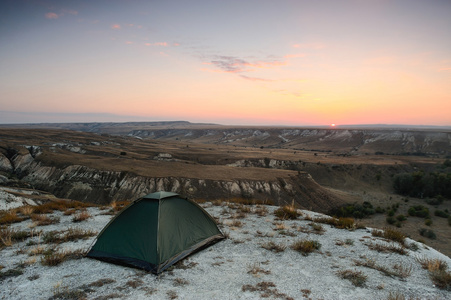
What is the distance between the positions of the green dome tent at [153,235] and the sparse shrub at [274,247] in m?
1.85

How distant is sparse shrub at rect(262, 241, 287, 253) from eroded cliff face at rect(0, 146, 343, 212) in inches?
→ 1197

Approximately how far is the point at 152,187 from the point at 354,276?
38059 mm

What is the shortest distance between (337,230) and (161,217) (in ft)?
25.8

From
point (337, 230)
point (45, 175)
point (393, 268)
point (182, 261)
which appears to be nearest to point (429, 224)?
point (337, 230)

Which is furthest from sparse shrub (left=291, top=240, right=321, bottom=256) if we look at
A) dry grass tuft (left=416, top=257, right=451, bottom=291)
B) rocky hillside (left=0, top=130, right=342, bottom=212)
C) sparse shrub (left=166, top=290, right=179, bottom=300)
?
rocky hillside (left=0, top=130, right=342, bottom=212)

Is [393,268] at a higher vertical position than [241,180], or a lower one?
higher

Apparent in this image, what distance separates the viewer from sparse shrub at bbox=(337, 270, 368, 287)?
19.4ft

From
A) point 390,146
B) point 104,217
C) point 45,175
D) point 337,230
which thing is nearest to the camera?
point 337,230

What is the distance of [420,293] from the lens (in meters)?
5.50

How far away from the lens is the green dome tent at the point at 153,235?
673 cm

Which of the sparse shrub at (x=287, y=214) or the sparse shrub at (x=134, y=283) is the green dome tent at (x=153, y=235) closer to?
the sparse shrub at (x=134, y=283)

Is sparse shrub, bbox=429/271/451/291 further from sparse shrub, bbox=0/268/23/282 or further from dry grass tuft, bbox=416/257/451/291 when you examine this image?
sparse shrub, bbox=0/268/23/282

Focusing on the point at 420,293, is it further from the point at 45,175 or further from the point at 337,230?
the point at 45,175

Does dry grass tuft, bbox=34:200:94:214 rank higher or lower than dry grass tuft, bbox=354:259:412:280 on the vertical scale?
lower
